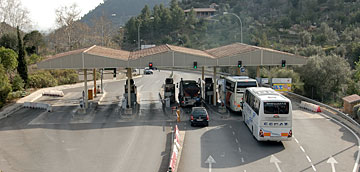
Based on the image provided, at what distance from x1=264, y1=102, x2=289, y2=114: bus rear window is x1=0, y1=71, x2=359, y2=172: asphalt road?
2.27m

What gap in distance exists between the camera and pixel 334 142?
23906 mm

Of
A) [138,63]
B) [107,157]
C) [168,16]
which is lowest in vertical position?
[107,157]

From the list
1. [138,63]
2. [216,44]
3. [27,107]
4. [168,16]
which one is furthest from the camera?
[168,16]

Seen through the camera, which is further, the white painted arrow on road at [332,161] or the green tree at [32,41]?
the green tree at [32,41]

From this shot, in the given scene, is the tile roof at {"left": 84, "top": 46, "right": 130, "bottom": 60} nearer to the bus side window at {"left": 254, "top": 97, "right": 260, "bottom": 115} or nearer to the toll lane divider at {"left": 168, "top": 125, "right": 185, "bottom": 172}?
the toll lane divider at {"left": 168, "top": 125, "right": 185, "bottom": 172}

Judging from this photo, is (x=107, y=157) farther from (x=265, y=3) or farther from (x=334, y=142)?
(x=265, y=3)

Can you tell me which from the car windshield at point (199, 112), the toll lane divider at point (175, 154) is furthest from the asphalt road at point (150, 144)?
the car windshield at point (199, 112)

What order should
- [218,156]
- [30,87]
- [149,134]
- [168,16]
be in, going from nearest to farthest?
[218,156] → [149,134] → [30,87] → [168,16]

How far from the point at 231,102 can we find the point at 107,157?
616 inches

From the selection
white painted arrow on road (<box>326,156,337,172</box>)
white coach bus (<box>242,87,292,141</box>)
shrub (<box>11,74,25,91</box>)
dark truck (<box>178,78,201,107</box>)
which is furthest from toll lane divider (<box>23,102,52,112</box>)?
white painted arrow on road (<box>326,156,337,172</box>)

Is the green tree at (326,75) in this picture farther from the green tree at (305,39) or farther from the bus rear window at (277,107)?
the green tree at (305,39)

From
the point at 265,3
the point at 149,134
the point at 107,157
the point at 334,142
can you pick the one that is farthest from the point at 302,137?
the point at 265,3

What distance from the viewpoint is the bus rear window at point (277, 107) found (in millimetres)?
22062

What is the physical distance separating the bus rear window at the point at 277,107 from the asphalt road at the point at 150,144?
2.27 meters
